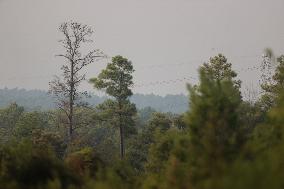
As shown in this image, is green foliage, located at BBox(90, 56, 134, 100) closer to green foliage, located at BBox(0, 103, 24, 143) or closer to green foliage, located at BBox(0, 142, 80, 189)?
green foliage, located at BBox(0, 142, 80, 189)

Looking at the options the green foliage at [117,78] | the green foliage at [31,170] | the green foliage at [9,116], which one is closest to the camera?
the green foliage at [31,170]

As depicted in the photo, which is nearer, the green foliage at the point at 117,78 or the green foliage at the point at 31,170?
the green foliage at the point at 31,170

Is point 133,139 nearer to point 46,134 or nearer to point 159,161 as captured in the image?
point 46,134

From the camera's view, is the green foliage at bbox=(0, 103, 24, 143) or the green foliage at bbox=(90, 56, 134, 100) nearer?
the green foliage at bbox=(90, 56, 134, 100)

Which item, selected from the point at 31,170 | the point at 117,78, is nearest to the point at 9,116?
the point at 117,78

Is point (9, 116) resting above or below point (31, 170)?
above

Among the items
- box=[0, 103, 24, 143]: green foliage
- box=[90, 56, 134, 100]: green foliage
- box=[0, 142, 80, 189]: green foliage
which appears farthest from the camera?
box=[0, 103, 24, 143]: green foliage

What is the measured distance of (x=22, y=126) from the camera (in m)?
51.1

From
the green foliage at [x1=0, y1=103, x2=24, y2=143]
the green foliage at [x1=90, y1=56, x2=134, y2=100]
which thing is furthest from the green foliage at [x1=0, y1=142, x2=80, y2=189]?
the green foliage at [x1=0, y1=103, x2=24, y2=143]

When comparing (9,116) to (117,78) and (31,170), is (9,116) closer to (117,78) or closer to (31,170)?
(117,78)

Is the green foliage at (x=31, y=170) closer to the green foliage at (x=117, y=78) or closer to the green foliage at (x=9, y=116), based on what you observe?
the green foliage at (x=117, y=78)

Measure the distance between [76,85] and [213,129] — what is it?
27262 millimetres

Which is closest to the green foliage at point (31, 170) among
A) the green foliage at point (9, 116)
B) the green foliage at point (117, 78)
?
the green foliage at point (117, 78)

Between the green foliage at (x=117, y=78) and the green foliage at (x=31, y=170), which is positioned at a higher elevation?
the green foliage at (x=117, y=78)
